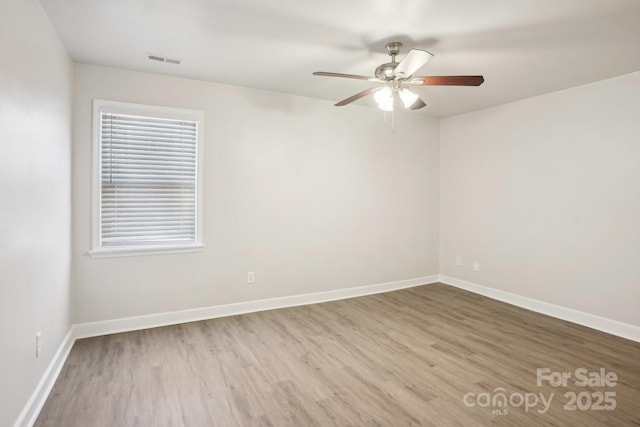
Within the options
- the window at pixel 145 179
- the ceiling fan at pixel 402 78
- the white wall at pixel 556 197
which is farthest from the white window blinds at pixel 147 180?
the white wall at pixel 556 197

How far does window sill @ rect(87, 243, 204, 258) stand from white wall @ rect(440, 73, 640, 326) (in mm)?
3710

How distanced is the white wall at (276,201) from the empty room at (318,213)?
0.02 meters

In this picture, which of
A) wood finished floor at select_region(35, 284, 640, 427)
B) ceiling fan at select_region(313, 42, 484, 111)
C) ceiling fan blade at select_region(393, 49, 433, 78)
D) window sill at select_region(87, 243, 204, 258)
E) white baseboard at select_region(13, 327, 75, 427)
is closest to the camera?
white baseboard at select_region(13, 327, 75, 427)

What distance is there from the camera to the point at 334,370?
2.61 m

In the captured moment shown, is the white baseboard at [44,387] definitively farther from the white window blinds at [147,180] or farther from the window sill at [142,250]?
the white window blinds at [147,180]

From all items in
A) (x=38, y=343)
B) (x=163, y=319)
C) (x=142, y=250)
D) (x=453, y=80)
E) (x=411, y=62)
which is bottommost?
(x=163, y=319)

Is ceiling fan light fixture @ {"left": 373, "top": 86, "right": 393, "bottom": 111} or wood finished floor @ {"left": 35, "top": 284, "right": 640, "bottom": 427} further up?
ceiling fan light fixture @ {"left": 373, "top": 86, "right": 393, "bottom": 111}

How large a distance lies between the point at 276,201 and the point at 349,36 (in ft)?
6.67

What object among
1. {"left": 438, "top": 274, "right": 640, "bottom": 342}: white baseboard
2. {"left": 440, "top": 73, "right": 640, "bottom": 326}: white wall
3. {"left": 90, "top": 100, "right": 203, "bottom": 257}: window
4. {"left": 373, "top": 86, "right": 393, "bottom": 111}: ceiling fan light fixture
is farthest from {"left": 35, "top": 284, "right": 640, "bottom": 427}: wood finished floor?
{"left": 373, "top": 86, "right": 393, "bottom": 111}: ceiling fan light fixture

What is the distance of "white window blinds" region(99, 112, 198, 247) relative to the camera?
3.21m

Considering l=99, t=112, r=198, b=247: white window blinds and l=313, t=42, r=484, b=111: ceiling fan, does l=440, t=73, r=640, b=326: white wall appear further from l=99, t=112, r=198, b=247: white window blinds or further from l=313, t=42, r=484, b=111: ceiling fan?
l=99, t=112, r=198, b=247: white window blinds

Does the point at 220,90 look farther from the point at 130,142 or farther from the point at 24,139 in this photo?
the point at 24,139

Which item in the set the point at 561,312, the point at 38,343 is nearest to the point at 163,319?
the point at 38,343

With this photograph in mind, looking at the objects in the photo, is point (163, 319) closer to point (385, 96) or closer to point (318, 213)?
point (318, 213)
